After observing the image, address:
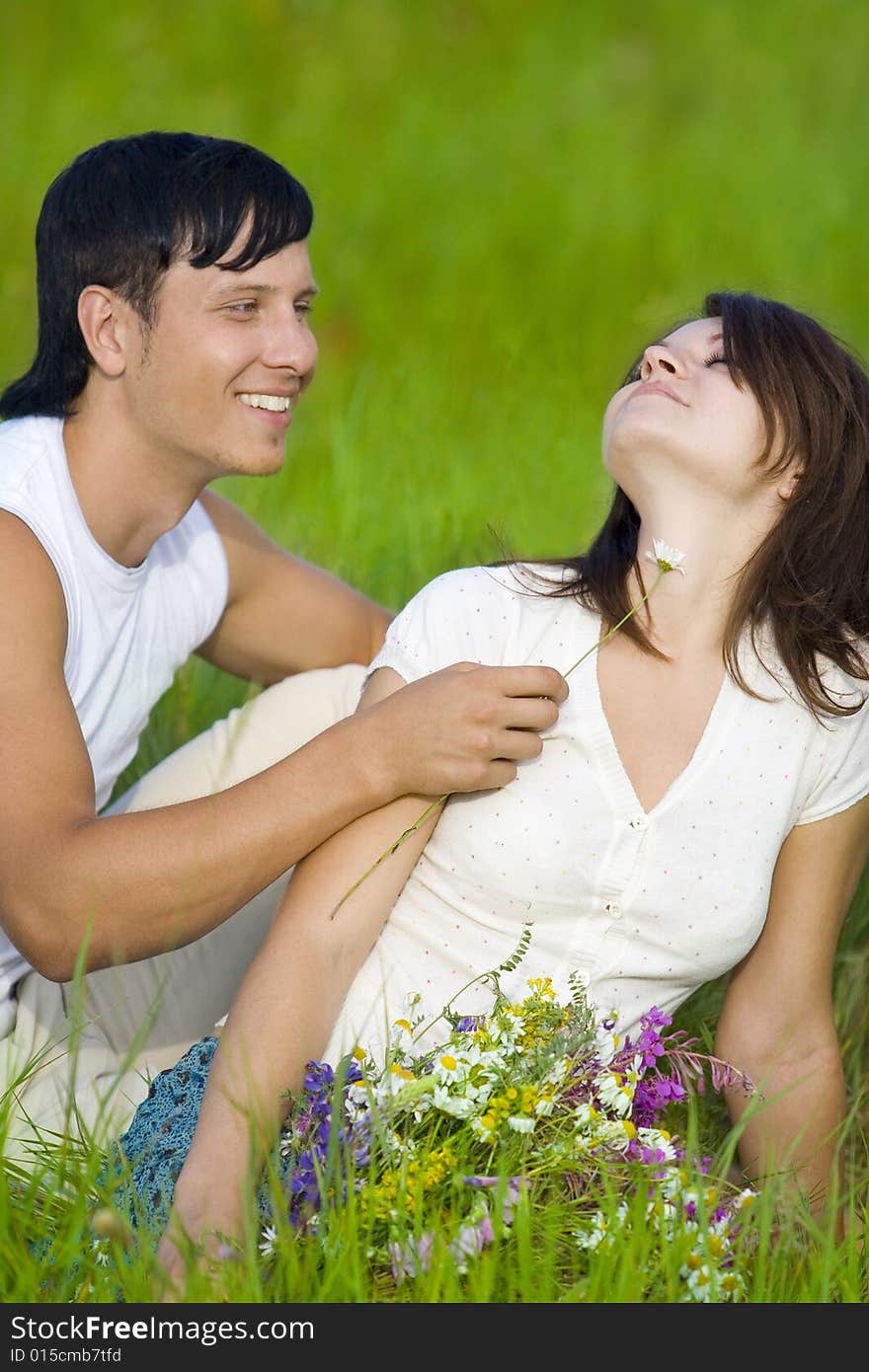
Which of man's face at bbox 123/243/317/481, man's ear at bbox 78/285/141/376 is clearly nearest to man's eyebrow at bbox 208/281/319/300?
man's face at bbox 123/243/317/481

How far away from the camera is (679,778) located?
8.56ft

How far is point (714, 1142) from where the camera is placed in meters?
3.07

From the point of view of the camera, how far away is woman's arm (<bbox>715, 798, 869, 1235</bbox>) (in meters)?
2.76

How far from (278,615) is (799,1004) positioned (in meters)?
1.46

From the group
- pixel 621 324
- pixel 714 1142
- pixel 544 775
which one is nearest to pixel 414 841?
pixel 544 775

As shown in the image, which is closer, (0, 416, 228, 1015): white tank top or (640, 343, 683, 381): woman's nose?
(640, 343, 683, 381): woman's nose

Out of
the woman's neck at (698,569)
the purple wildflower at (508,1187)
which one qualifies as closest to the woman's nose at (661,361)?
the woman's neck at (698,569)

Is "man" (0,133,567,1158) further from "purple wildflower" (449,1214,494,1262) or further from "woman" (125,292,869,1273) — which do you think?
"purple wildflower" (449,1214,494,1262)

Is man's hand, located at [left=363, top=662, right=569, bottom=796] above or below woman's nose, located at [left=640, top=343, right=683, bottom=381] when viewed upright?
below

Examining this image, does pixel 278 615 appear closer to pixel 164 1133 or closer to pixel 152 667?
pixel 152 667

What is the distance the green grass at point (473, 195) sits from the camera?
535 centimetres

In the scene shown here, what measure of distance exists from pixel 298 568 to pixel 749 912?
4.74 ft

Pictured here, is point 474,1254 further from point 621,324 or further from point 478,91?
point 478,91

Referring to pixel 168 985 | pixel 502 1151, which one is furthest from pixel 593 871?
pixel 168 985
